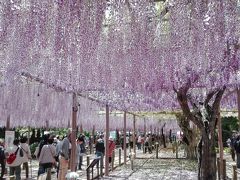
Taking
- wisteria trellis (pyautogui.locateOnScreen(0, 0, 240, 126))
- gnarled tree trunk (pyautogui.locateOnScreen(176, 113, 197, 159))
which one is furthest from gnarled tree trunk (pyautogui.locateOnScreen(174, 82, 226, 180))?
gnarled tree trunk (pyautogui.locateOnScreen(176, 113, 197, 159))

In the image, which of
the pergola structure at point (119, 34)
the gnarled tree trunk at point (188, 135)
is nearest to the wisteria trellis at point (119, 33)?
the pergola structure at point (119, 34)

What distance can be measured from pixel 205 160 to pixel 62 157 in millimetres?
3458

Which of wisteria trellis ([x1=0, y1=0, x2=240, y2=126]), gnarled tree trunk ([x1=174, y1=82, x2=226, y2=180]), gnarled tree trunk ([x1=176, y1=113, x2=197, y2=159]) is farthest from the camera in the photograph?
gnarled tree trunk ([x1=176, y1=113, x2=197, y2=159])

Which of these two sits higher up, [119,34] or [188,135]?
[119,34]

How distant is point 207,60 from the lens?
4.19 metres

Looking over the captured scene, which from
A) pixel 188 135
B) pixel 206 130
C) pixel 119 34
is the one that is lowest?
pixel 188 135

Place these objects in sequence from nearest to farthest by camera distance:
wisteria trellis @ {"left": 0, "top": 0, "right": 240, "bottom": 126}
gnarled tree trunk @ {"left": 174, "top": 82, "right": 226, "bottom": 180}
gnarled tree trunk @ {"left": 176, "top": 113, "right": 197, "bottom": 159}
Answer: wisteria trellis @ {"left": 0, "top": 0, "right": 240, "bottom": 126}
gnarled tree trunk @ {"left": 174, "top": 82, "right": 226, "bottom": 180}
gnarled tree trunk @ {"left": 176, "top": 113, "right": 197, "bottom": 159}

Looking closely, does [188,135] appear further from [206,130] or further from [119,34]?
[119,34]

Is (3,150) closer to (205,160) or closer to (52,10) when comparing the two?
(205,160)

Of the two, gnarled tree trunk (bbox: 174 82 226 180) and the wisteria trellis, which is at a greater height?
the wisteria trellis

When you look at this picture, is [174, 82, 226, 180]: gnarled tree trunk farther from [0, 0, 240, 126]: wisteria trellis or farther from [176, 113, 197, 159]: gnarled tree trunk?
[176, 113, 197, 159]: gnarled tree trunk

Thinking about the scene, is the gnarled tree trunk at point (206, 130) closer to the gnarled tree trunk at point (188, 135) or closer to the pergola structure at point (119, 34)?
the pergola structure at point (119, 34)

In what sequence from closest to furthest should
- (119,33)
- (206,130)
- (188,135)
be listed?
(119,33) → (206,130) → (188,135)

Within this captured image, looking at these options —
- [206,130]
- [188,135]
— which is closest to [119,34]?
[206,130]
